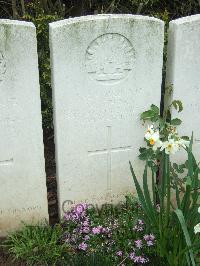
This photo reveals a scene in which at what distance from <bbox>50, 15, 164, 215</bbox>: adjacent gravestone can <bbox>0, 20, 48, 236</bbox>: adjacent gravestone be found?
13 centimetres

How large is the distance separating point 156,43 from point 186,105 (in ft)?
1.56

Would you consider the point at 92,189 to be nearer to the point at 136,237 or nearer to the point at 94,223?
the point at 94,223

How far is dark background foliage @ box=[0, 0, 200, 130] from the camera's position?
148 inches

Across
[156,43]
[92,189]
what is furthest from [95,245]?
[156,43]

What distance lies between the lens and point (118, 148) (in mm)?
3068

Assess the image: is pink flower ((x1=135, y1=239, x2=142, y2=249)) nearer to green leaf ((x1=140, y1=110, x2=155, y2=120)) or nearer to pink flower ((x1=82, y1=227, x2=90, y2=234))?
pink flower ((x1=82, y1=227, x2=90, y2=234))

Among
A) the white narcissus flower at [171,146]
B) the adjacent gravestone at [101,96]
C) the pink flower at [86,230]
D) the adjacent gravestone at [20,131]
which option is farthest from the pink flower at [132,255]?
the white narcissus flower at [171,146]

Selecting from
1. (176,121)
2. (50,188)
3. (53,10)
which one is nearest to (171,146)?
(176,121)

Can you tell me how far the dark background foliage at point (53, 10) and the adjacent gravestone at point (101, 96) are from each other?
96 cm

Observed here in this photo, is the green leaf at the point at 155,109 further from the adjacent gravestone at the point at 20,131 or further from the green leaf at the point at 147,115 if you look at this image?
the adjacent gravestone at the point at 20,131

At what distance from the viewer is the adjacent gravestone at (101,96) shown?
2668 millimetres

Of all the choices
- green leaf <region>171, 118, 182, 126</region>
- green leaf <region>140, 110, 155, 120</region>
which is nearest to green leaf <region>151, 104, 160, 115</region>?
green leaf <region>140, 110, 155, 120</region>

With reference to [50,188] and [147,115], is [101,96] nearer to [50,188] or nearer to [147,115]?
[147,115]

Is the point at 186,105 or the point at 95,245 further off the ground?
the point at 186,105
